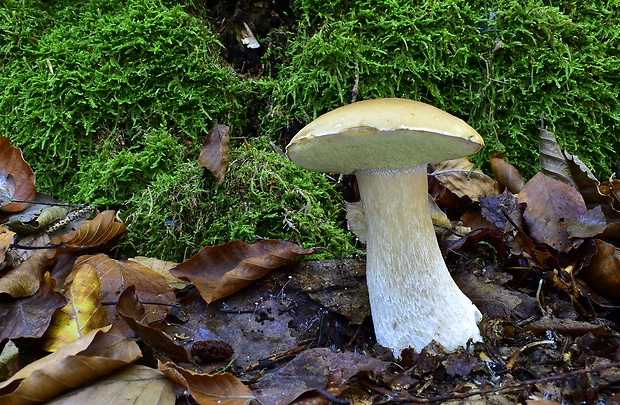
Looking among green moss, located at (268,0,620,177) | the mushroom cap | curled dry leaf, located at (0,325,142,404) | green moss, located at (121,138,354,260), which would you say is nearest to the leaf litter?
curled dry leaf, located at (0,325,142,404)

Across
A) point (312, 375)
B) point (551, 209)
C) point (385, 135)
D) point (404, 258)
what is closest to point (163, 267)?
point (312, 375)

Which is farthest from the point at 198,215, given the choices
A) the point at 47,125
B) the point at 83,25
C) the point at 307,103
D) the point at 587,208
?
the point at 587,208

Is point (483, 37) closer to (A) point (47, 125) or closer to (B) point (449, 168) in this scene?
(B) point (449, 168)

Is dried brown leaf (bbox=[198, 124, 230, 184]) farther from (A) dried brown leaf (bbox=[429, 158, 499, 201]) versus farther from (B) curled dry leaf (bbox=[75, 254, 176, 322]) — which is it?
(A) dried brown leaf (bbox=[429, 158, 499, 201])

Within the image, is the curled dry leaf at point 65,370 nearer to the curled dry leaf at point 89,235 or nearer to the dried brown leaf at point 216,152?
the curled dry leaf at point 89,235

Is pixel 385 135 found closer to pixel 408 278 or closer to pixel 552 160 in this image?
pixel 408 278

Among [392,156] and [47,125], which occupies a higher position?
[392,156]

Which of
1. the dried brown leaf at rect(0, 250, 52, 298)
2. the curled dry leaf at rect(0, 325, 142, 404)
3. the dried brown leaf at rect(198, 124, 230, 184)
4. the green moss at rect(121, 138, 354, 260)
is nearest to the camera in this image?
the curled dry leaf at rect(0, 325, 142, 404)
